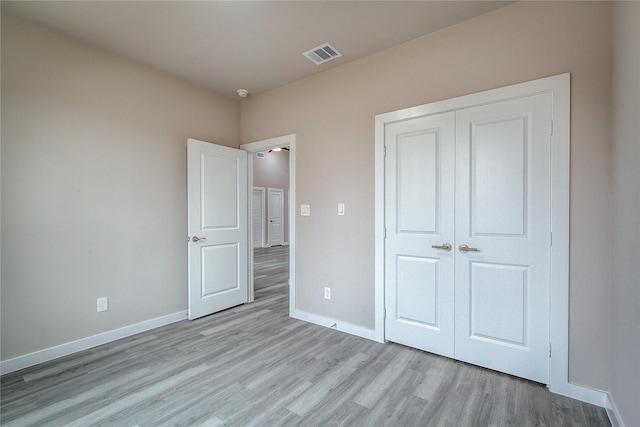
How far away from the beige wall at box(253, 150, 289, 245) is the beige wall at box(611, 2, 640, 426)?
8.18 meters

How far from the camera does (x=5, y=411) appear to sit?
5.70 ft

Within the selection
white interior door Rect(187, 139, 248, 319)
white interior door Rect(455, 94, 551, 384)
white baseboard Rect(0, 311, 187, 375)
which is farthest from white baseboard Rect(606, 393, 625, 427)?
white baseboard Rect(0, 311, 187, 375)

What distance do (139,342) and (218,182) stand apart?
1.83 metres

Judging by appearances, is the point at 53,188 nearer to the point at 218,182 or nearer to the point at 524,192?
the point at 218,182

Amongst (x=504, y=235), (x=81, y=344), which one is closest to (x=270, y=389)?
(x=81, y=344)

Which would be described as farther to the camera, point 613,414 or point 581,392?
point 581,392

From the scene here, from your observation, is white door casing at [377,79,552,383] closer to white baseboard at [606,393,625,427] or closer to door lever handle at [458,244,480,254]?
door lever handle at [458,244,480,254]

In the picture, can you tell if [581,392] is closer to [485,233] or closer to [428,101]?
[485,233]

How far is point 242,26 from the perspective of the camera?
2.31 metres

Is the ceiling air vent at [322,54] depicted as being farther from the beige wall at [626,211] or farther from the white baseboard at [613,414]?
the white baseboard at [613,414]

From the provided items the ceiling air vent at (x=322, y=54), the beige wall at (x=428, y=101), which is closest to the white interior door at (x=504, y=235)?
the beige wall at (x=428, y=101)

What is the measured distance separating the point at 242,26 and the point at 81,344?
10.0 ft

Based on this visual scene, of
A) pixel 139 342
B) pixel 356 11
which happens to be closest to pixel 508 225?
pixel 356 11

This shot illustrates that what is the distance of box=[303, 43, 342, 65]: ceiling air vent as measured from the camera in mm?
2621
